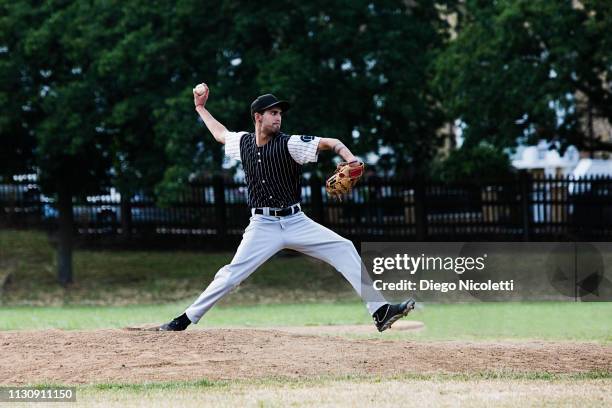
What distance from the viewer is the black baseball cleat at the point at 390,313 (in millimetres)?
9789

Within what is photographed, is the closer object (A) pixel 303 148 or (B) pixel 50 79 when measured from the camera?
(A) pixel 303 148

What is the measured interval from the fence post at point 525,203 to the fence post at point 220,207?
826 centimetres

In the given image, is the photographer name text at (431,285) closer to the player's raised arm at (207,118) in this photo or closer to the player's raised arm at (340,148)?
the player's raised arm at (207,118)

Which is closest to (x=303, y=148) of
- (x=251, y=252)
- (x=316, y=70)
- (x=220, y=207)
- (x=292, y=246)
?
(x=292, y=246)

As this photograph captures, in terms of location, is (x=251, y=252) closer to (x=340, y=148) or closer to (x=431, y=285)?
(x=340, y=148)

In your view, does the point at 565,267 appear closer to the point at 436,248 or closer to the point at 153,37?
the point at 436,248

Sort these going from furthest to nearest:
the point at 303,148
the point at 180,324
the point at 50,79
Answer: the point at 50,79
the point at 180,324
the point at 303,148

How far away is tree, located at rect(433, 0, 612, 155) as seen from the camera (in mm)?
23172

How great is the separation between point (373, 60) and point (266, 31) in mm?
2642

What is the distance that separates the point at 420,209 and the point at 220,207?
567cm

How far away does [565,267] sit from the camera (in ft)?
68.6

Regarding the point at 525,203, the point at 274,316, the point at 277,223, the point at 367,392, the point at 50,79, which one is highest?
the point at 50,79

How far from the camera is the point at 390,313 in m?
9.80

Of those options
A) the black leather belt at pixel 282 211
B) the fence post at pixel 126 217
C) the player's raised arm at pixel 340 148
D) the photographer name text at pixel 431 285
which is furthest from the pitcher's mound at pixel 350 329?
the fence post at pixel 126 217
